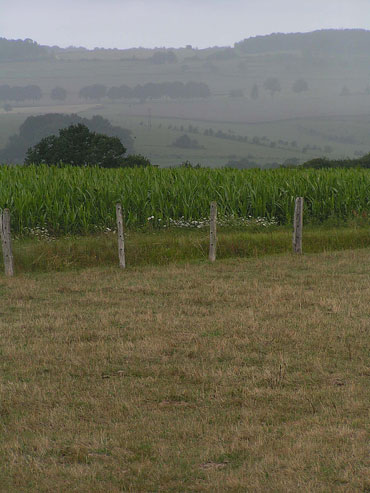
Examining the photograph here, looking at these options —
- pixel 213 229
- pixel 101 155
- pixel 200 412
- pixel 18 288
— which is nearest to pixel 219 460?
pixel 200 412

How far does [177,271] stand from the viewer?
1927cm

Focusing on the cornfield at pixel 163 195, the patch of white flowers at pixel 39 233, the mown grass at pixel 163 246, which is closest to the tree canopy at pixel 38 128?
the cornfield at pixel 163 195

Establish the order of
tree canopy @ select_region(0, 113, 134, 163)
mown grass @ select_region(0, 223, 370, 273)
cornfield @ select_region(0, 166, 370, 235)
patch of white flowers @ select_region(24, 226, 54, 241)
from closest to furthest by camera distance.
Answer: mown grass @ select_region(0, 223, 370, 273) → patch of white flowers @ select_region(24, 226, 54, 241) → cornfield @ select_region(0, 166, 370, 235) → tree canopy @ select_region(0, 113, 134, 163)

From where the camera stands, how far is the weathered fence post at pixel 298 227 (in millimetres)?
22203

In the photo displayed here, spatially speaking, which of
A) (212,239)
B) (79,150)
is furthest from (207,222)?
(79,150)

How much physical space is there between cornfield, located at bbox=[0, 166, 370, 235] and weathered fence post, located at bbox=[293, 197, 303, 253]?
4.41 meters

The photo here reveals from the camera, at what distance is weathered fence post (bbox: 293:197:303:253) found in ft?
72.8

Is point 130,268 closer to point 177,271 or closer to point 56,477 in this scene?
point 177,271

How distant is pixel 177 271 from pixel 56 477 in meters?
12.5

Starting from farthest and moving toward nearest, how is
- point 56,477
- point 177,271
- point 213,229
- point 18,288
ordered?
point 213,229
point 177,271
point 18,288
point 56,477

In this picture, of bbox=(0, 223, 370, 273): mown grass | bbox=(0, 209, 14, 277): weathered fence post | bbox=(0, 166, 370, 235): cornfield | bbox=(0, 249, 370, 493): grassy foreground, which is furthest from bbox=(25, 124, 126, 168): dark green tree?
bbox=(0, 249, 370, 493): grassy foreground

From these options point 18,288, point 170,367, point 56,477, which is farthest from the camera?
point 18,288

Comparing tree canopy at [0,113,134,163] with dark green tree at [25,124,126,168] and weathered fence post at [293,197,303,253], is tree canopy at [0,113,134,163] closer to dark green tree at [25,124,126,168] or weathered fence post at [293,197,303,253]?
dark green tree at [25,124,126,168]

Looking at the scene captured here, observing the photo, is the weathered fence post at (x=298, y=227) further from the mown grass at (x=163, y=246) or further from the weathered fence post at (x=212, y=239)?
the weathered fence post at (x=212, y=239)
